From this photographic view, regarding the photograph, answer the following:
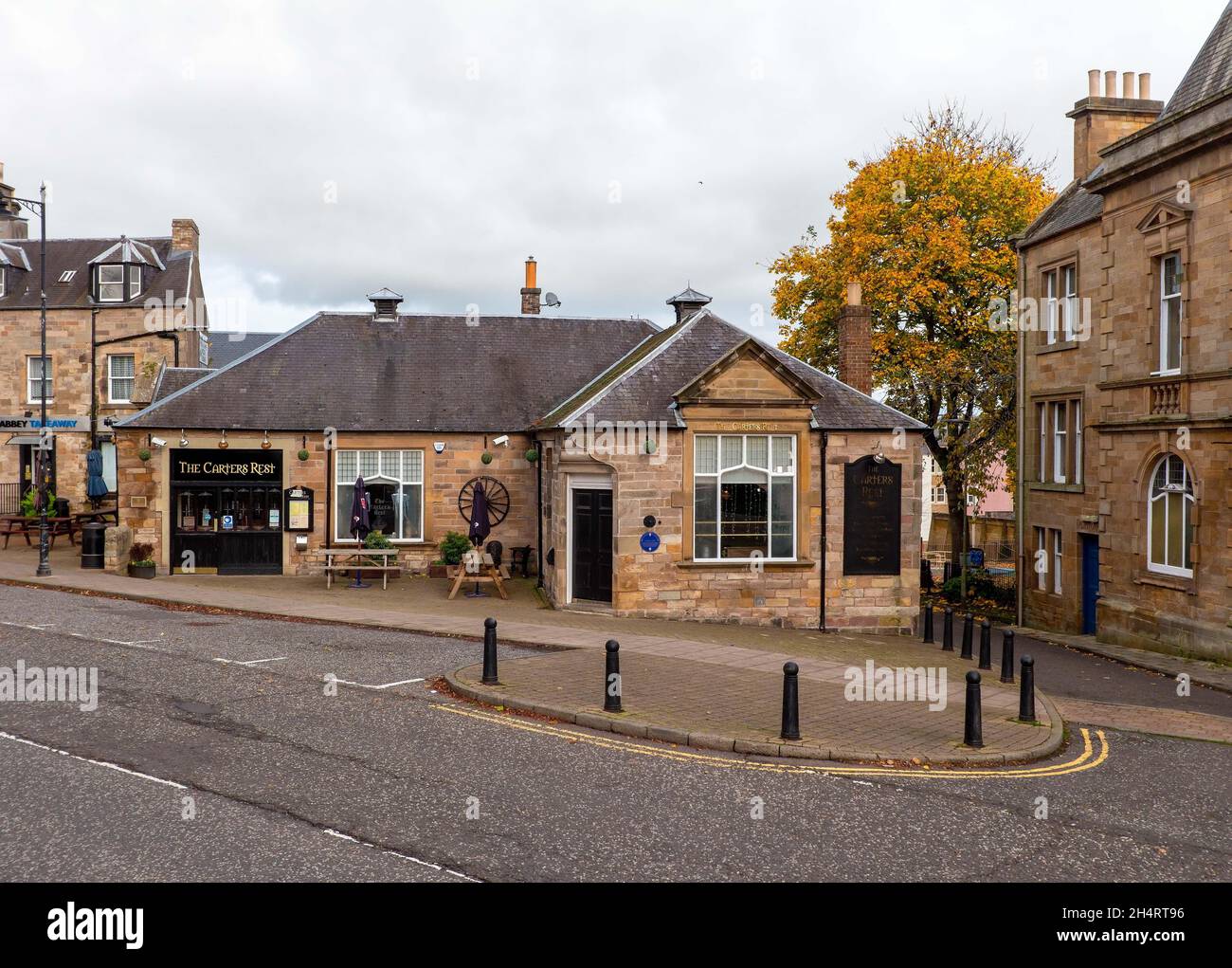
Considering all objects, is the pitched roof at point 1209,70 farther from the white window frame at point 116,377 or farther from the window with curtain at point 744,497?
the white window frame at point 116,377

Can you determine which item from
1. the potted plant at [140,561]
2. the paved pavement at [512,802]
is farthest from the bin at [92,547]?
the paved pavement at [512,802]

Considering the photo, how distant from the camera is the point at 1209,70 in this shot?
68.3 feet

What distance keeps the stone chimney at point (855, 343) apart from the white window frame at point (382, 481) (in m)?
10.6

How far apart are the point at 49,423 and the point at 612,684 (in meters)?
33.2

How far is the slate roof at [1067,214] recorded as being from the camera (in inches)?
987

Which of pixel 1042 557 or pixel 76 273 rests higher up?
pixel 76 273

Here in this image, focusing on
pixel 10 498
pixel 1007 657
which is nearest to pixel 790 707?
pixel 1007 657

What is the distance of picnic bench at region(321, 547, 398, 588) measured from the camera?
23500mm

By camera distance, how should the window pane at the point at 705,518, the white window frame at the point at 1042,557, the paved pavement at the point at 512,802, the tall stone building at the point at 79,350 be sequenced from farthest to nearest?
the tall stone building at the point at 79,350, the white window frame at the point at 1042,557, the window pane at the point at 705,518, the paved pavement at the point at 512,802

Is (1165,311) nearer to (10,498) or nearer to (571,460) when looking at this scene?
(571,460)

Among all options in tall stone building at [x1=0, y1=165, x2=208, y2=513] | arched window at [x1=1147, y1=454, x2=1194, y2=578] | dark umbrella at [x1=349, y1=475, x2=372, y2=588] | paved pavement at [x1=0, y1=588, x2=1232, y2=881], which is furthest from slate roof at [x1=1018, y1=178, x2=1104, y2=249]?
tall stone building at [x1=0, y1=165, x2=208, y2=513]

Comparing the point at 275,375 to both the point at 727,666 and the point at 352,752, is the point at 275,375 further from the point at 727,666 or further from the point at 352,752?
the point at 352,752

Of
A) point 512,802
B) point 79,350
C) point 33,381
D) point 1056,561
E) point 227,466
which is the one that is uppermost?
point 79,350

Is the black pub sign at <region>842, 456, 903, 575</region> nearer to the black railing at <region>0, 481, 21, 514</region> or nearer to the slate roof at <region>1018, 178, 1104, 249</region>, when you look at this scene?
the slate roof at <region>1018, 178, 1104, 249</region>
